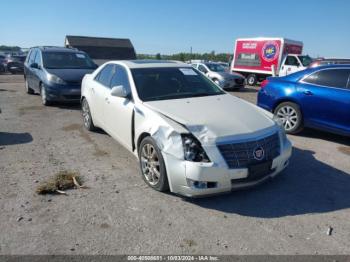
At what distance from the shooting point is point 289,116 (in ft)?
22.9

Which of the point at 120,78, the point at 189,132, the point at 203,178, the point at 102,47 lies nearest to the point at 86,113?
the point at 120,78

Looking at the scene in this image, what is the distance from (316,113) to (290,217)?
3502 mm

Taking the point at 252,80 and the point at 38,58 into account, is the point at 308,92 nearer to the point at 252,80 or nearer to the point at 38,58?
the point at 38,58

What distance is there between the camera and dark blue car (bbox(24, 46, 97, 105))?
9.18 metres

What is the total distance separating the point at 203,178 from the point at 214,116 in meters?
0.91

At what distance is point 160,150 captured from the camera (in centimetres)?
385

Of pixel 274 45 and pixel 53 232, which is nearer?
pixel 53 232

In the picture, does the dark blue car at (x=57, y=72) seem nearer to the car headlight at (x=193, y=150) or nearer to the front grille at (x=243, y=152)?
the car headlight at (x=193, y=150)

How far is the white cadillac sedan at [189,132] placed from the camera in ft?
11.9

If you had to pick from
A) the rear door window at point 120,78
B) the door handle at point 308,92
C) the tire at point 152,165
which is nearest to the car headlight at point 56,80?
the rear door window at point 120,78

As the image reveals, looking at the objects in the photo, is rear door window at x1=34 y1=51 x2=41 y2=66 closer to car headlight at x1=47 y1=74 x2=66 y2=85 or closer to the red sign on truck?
car headlight at x1=47 y1=74 x2=66 y2=85

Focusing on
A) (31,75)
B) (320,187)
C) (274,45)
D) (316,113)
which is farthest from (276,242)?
(274,45)

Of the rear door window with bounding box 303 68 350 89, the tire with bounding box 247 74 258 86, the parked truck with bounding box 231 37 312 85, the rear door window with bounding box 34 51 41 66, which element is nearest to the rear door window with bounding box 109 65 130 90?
the rear door window with bounding box 303 68 350 89

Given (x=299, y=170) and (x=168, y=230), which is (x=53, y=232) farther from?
(x=299, y=170)
